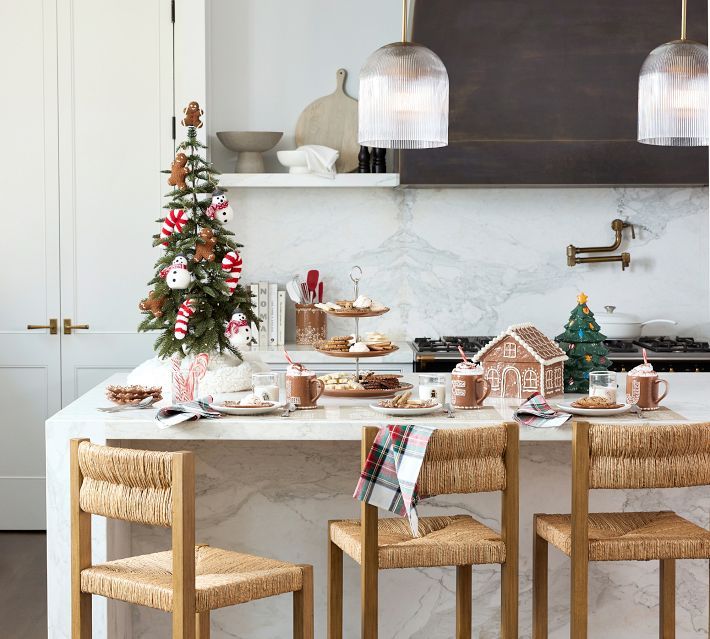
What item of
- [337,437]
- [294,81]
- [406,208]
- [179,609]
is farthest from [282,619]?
[294,81]

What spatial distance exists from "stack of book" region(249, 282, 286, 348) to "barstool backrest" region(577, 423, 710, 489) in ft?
8.69

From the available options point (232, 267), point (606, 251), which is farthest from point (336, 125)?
point (232, 267)

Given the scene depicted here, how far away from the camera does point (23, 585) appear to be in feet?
12.9

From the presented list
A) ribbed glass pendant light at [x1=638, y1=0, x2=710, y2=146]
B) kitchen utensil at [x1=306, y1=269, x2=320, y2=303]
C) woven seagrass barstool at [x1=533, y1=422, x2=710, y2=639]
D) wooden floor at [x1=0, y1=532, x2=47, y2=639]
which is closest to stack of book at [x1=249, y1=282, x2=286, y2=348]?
kitchen utensil at [x1=306, y1=269, x2=320, y2=303]

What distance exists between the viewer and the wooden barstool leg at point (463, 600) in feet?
8.44

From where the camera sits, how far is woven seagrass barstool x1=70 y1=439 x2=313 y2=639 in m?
2.07

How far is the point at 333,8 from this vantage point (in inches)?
193

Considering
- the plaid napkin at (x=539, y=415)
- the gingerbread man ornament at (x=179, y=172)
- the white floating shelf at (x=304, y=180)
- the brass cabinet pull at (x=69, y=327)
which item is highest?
the white floating shelf at (x=304, y=180)

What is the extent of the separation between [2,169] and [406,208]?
2.00m

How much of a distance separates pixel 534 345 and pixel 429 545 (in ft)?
2.82

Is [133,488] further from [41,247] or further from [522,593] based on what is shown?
[41,247]

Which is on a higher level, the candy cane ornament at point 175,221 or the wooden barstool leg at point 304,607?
the candy cane ornament at point 175,221

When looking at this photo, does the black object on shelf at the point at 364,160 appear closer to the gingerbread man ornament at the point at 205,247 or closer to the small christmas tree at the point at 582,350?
the gingerbread man ornament at the point at 205,247

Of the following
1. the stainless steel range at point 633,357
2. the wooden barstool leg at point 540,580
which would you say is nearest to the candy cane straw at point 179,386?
the wooden barstool leg at point 540,580
